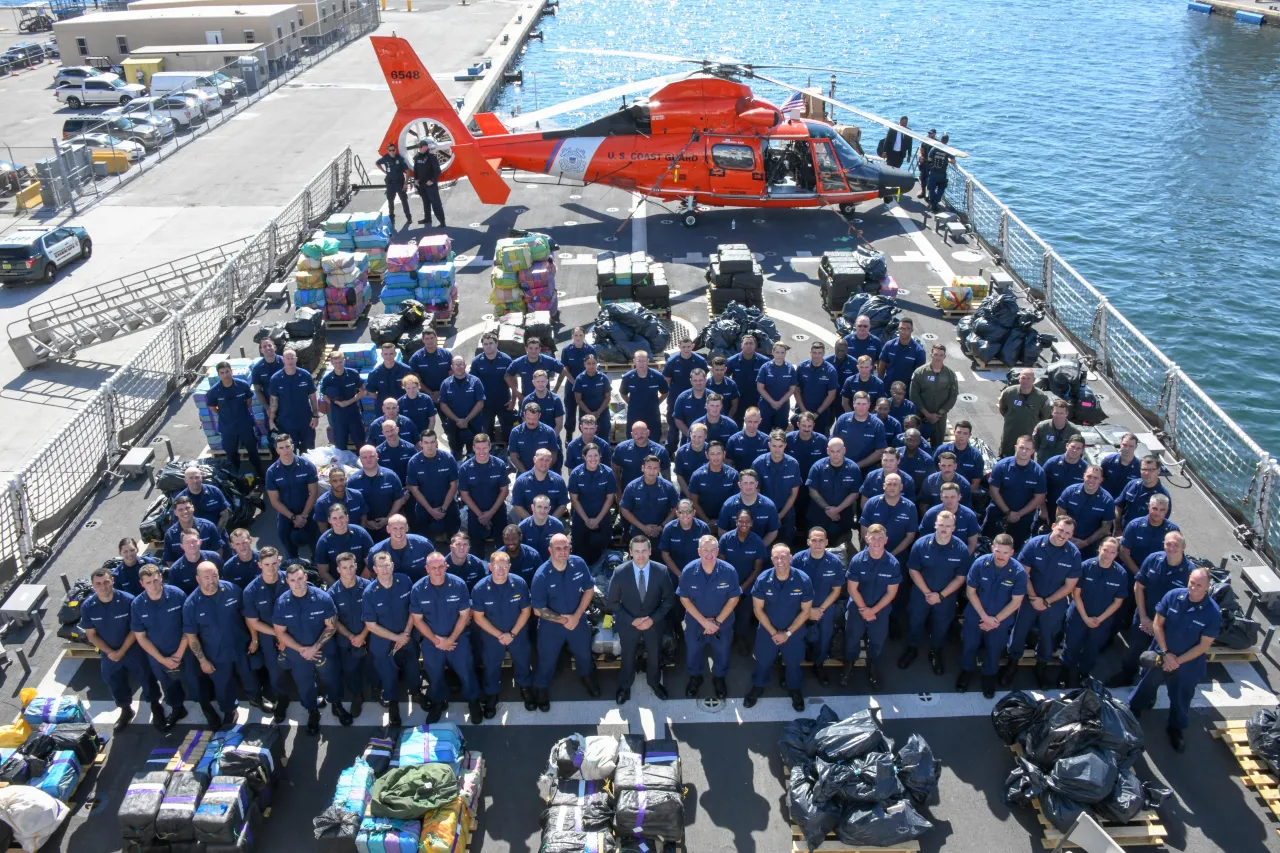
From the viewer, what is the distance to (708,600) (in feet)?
28.8

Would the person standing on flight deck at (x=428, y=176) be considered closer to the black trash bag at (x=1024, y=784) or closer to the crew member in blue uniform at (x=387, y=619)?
the crew member in blue uniform at (x=387, y=619)

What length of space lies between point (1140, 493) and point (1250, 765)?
272 cm

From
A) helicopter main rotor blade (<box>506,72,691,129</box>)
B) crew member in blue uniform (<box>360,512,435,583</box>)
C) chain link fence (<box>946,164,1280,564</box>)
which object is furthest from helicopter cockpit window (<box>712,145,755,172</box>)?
crew member in blue uniform (<box>360,512,435,583</box>)

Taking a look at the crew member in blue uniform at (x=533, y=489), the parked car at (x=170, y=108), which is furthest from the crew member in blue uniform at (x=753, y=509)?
the parked car at (x=170, y=108)

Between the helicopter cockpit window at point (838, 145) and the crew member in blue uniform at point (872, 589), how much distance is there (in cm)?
1360

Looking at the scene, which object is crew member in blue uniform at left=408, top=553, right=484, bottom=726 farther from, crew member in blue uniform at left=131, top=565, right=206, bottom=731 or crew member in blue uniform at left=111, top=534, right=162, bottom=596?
crew member in blue uniform at left=111, top=534, right=162, bottom=596

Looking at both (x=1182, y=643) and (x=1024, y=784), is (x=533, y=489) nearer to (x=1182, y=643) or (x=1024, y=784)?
(x=1024, y=784)

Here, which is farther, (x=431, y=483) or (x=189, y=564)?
(x=431, y=483)

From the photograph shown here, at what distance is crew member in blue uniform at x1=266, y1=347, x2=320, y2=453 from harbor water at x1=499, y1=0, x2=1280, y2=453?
18.3 m

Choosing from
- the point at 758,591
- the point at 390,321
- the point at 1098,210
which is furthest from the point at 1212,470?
the point at 1098,210

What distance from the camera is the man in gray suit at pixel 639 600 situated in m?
8.76

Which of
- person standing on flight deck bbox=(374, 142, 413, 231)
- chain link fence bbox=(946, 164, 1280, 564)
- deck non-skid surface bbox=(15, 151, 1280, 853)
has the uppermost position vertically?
person standing on flight deck bbox=(374, 142, 413, 231)

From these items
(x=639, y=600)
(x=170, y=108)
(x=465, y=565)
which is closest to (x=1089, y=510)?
(x=639, y=600)

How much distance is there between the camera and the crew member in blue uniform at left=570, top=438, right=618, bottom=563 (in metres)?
10.2
